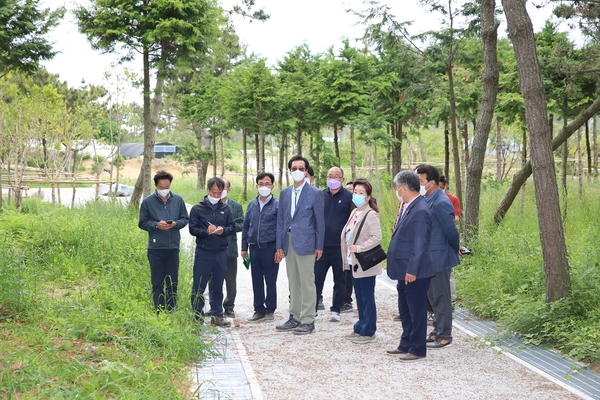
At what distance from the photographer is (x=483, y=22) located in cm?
1332

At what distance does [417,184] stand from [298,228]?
1.97m

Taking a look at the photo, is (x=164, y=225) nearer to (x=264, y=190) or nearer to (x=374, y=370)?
(x=264, y=190)

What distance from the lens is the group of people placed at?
7.70 m

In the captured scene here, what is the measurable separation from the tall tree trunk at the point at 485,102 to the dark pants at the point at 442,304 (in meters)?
4.99

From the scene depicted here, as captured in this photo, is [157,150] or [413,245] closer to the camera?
[413,245]

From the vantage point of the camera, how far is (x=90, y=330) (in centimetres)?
715

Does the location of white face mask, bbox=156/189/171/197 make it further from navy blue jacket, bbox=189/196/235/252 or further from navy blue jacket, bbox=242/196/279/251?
navy blue jacket, bbox=242/196/279/251

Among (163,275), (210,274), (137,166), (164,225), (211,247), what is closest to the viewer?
(164,225)

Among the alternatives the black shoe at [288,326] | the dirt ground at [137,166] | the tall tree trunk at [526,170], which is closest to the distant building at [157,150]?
the dirt ground at [137,166]

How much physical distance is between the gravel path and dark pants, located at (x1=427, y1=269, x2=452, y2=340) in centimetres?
21

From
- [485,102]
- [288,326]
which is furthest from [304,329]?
[485,102]

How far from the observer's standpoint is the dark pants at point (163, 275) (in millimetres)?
8922

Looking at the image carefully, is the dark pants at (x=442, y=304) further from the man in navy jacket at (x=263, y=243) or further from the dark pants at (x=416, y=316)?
the man in navy jacket at (x=263, y=243)

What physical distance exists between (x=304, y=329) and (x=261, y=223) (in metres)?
1.64
